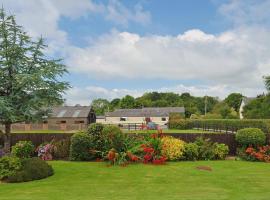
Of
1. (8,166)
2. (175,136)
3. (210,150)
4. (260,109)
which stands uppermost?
(260,109)

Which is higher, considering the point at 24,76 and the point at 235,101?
the point at 235,101

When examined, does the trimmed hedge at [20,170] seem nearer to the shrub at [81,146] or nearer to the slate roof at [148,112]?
the shrub at [81,146]

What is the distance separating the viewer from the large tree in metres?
11.6

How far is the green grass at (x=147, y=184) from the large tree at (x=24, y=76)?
2.58 m

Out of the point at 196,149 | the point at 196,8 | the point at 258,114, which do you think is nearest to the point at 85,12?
the point at 196,8

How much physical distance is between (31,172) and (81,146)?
4.90 meters

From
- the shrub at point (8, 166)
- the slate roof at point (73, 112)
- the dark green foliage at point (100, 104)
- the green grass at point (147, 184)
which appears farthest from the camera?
the dark green foliage at point (100, 104)

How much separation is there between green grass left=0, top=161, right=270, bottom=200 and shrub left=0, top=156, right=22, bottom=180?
709 mm

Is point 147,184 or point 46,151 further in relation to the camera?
point 46,151

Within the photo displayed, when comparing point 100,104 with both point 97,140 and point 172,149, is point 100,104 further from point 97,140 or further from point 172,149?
point 172,149

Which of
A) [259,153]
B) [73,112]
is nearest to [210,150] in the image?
[259,153]

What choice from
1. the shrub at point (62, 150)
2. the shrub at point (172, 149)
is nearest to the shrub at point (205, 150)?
the shrub at point (172, 149)

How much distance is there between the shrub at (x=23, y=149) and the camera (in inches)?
664

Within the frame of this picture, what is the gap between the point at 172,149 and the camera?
16.5 m
